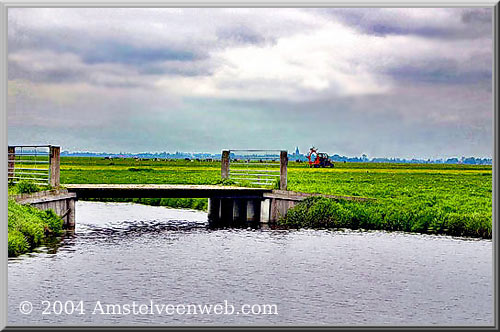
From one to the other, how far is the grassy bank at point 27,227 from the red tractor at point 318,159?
69830 millimetres

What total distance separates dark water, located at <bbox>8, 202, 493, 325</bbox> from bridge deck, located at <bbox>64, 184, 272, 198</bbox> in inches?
93.5

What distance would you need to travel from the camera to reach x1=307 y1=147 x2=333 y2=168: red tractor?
93.6 m

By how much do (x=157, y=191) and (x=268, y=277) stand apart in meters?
12.5

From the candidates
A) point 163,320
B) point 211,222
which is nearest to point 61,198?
point 211,222

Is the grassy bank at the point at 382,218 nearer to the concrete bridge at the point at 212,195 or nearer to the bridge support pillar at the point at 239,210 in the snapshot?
the concrete bridge at the point at 212,195

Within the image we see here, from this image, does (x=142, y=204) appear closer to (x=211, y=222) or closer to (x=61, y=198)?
(x=211, y=222)

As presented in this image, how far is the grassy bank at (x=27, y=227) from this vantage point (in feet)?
66.6

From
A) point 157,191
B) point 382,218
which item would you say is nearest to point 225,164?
point 157,191

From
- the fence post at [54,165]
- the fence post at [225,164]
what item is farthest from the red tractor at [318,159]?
the fence post at [54,165]

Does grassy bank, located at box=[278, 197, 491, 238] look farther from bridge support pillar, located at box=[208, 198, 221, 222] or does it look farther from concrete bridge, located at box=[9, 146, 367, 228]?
bridge support pillar, located at box=[208, 198, 221, 222]

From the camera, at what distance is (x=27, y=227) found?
21.8 m

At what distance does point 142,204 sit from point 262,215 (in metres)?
12.7

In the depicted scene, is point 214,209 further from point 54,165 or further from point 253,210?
point 54,165

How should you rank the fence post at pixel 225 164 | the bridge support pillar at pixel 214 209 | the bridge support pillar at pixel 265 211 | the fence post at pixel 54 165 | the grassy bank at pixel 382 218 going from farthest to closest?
the fence post at pixel 225 164, the bridge support pillar at pixel 214 209, the bridge support pillar at pixel 265 211, the grassy bank at pixel 382 218, the fence post at pixel 54 165
